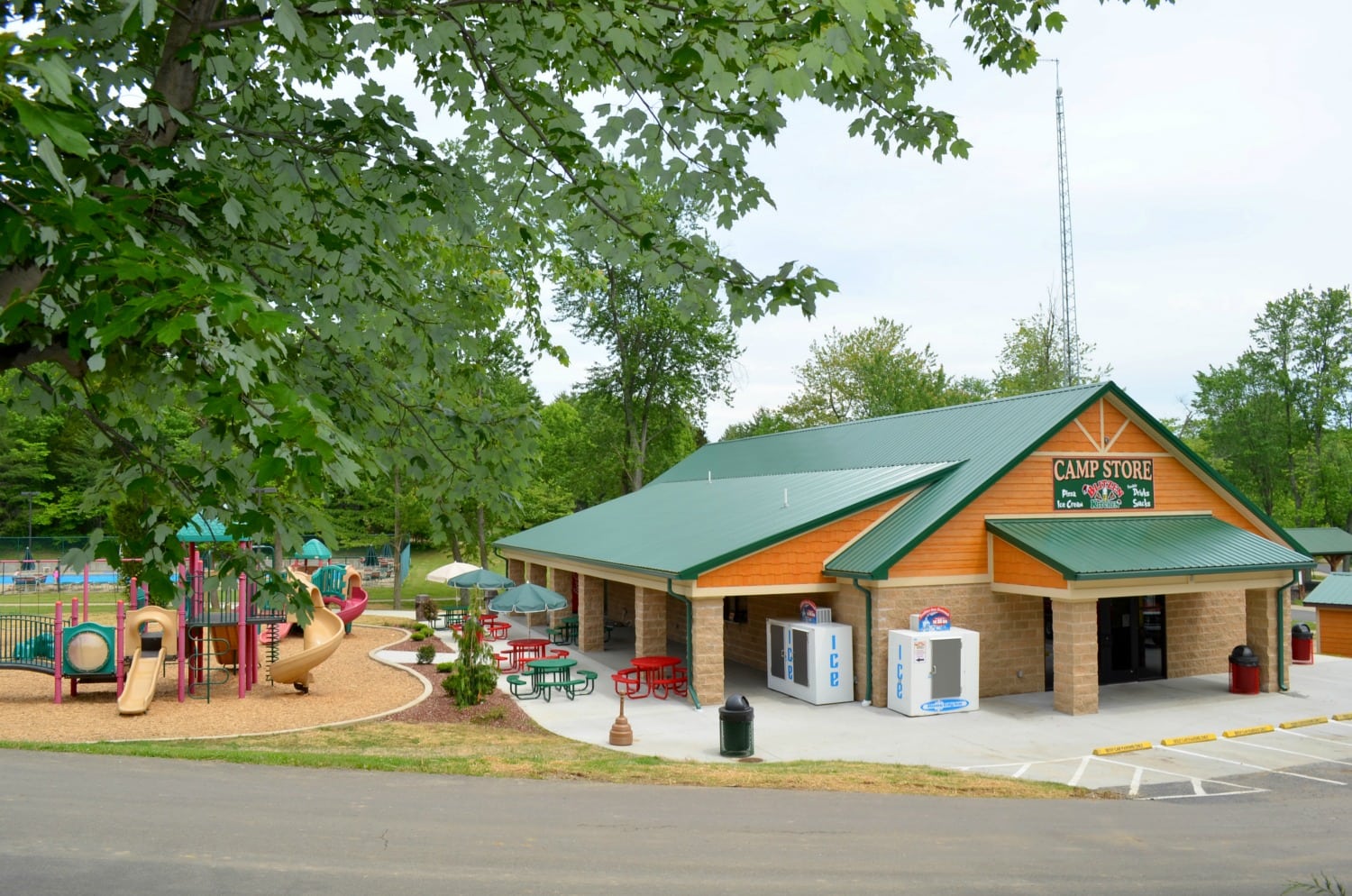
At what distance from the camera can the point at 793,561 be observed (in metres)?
19.7

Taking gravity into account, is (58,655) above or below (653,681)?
above

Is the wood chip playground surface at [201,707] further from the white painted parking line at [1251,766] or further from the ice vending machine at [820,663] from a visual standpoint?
the white painted parking line at [1251,766]

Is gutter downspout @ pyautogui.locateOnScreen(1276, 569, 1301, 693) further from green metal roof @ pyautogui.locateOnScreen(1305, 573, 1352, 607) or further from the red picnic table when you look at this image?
the red picnic table

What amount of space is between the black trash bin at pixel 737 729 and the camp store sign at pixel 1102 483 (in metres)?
9.36

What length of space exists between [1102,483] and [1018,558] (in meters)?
3.53

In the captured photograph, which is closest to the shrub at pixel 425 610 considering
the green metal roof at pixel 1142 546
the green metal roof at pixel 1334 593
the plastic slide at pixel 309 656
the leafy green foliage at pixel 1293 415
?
the plastic slide at pixel 309 656

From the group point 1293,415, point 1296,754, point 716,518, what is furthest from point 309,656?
point 1293,415

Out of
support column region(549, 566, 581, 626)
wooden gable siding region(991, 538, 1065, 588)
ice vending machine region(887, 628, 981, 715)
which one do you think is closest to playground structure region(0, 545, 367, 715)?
support column region(549, 566, 581, 626)

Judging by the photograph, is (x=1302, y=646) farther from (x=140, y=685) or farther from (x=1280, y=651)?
(x=140, y=685)

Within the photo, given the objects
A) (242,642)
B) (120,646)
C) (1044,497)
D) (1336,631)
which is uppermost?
(1044,497)

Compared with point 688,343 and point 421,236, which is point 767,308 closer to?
point 421,236

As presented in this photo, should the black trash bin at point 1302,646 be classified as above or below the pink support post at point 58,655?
below

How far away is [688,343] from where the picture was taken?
47.4 m

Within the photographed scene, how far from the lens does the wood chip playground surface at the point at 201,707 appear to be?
16.5m
